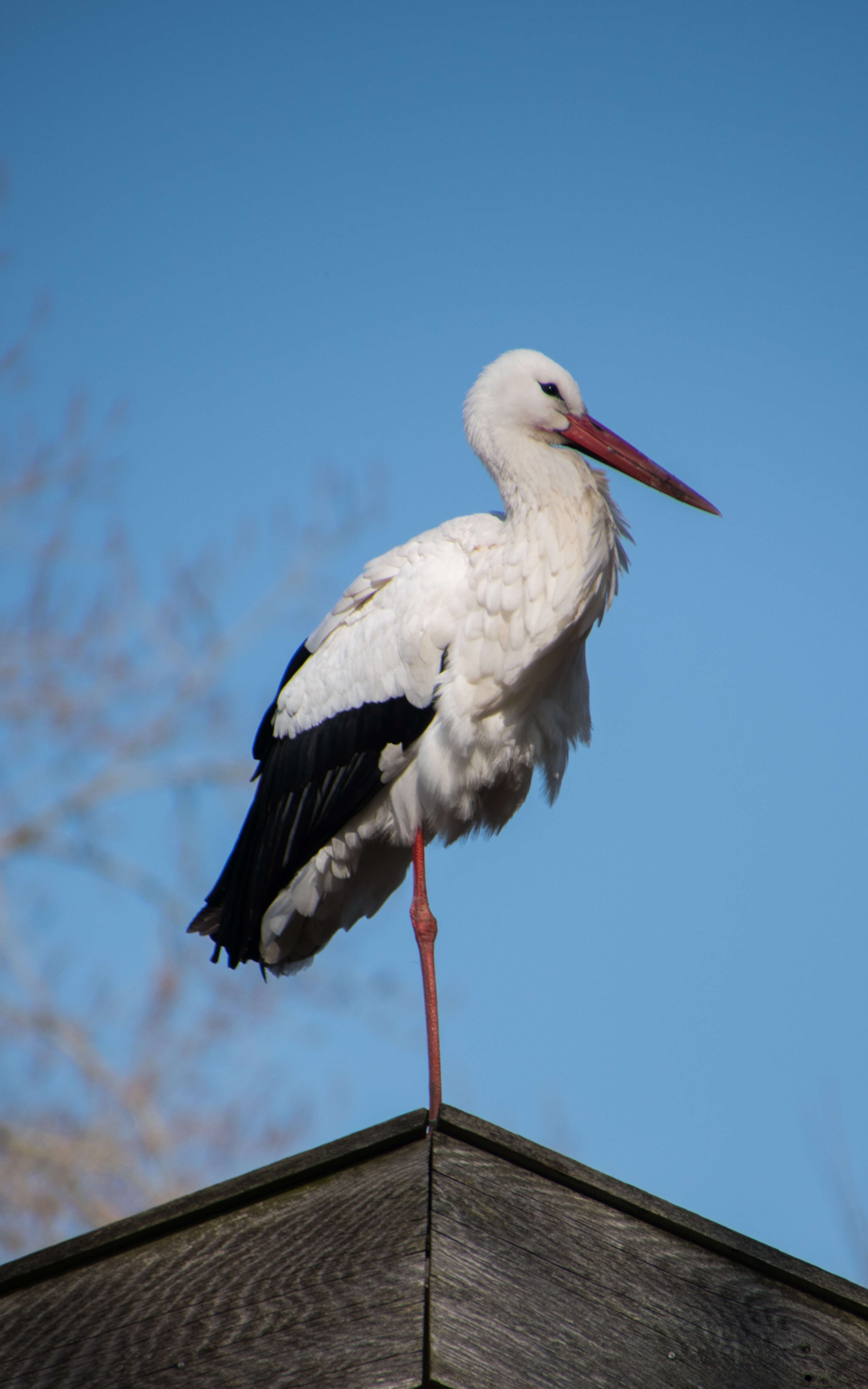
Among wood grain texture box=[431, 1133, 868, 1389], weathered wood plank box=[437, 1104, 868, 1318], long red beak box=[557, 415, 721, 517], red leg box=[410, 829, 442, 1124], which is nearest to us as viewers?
wood grain texture box=[431, 1133, 868, 1389]

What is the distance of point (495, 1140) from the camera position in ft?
6.10

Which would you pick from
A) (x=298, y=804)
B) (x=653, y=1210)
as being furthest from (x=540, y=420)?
(x=653, y=1210)

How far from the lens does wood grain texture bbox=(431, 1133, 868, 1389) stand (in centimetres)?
163

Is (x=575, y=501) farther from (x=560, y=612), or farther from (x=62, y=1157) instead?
(x=62, y=1157)

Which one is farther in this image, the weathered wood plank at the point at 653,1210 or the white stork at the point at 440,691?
the white stork at the point at 440,691

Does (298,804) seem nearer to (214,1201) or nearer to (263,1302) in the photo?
(214,1201)

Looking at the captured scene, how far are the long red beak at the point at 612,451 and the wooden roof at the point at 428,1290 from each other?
271cm

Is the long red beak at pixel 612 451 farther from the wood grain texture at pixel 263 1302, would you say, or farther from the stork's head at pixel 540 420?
the wood grain texture at pixel 263 1302

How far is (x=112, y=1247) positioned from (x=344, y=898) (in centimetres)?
234

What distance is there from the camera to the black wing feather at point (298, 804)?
4023mm

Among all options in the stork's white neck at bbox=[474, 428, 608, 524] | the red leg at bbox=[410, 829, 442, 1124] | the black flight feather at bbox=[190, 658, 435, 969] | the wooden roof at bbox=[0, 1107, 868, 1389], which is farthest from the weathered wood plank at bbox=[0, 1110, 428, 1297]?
the stork's white neck at bbox=[474, 428, 608, 524]

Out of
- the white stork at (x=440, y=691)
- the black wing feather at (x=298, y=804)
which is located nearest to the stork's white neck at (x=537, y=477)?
the white stork at (x=440, y=691)

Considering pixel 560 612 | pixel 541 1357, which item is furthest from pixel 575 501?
pixel 541 1357

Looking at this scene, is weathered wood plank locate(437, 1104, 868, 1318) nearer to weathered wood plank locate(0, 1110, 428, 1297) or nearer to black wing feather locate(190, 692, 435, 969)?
weathered wood plank locate(0, 1110, 428, 1297)
